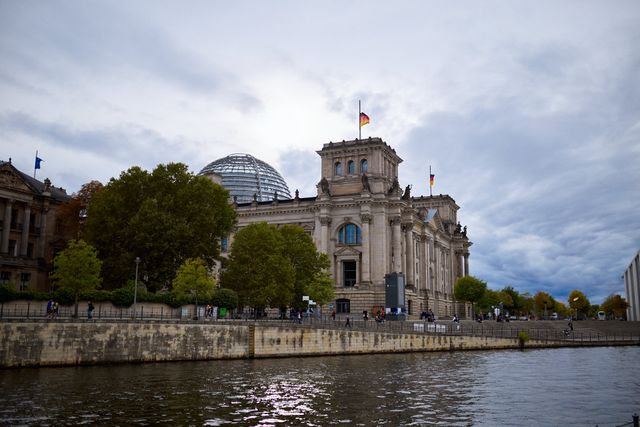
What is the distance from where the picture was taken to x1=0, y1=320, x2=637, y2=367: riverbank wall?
41406mm

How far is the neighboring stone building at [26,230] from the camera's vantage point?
80625 mm

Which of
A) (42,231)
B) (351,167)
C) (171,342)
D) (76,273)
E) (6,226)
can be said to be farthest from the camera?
(351,167)

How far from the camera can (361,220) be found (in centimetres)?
10438

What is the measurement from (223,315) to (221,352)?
13321mm

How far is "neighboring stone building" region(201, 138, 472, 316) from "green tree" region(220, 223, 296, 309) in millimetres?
29484

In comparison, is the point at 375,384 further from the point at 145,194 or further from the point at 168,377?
the point at 145,194

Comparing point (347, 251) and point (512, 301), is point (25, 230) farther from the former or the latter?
point (512, 301)

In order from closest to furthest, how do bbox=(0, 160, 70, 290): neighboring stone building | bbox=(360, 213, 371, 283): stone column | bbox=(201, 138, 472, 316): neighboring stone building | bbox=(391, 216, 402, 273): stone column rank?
1. bbox=(0, 160, 70, 290): neighboring stone building
2. bbox=(360, 213, 371, 283): stone column
3. bbox=(201, 138, 472, 316): neighboring stone building
4. bbox=(391, 216, 402, 273): stone column

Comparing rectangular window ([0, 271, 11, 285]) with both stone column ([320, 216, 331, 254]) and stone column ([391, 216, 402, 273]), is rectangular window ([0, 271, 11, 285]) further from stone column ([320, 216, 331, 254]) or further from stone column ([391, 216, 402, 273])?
stone column ([391, 216, 402, 273])

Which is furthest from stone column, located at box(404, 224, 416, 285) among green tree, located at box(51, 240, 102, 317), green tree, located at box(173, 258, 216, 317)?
green tree, located at box(51, 240, 102, 317)

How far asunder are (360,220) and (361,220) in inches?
39.6

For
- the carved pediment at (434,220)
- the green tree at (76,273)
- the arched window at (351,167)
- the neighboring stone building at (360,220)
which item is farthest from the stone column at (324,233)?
the green tree at (76,273)

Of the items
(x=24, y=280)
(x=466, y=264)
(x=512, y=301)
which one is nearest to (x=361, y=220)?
(x=24, y=280)

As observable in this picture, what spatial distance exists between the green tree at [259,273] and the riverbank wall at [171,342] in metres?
13.6
